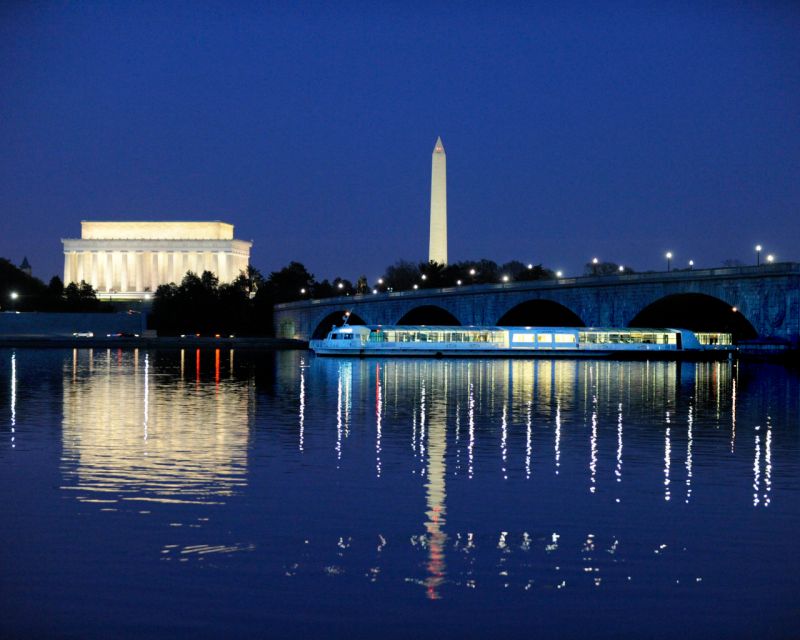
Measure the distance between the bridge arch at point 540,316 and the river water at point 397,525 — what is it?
11094 cm

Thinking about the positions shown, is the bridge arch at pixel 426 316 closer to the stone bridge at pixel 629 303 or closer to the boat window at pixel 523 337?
the stone bridge at pixel 629 303

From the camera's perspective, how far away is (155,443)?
35094 mm

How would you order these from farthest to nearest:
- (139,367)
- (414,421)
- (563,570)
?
(139,367)
(414,421)
(563,570)

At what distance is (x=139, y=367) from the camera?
328ft

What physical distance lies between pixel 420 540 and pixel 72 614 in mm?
6712

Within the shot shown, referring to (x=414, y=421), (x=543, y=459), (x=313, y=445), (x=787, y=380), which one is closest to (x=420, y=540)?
(x=543, y=459)

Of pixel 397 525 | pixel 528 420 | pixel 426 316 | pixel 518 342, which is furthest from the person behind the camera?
pixel 426 316

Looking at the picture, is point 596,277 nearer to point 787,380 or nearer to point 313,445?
A: point 787,380

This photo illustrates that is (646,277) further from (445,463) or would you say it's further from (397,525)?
(397,525)

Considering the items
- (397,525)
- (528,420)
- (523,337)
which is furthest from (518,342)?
(397,525)

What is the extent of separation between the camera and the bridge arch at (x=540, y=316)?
518ft

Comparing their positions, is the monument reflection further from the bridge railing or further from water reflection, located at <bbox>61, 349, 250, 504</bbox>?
the bridge railing

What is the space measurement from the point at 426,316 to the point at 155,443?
152409 mm

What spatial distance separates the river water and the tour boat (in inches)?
3007
